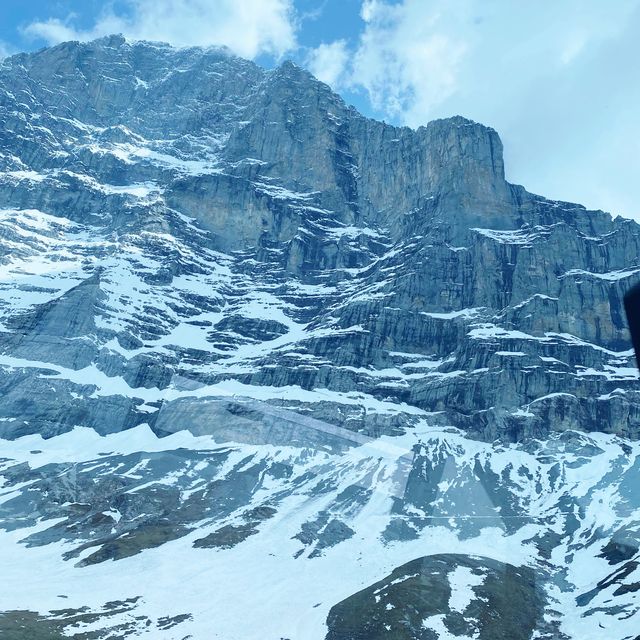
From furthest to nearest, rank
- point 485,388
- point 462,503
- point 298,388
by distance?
point 298,388 → point 485,388 → point 462,503

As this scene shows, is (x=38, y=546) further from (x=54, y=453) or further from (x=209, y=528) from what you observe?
(x=54, y=453)

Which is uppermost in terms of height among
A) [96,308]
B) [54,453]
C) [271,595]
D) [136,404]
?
[96,308]

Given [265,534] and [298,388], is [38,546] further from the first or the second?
[298,388]

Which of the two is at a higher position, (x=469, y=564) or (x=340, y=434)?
(x=340, y=434)

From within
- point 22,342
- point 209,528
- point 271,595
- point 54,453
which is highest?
point 22,342

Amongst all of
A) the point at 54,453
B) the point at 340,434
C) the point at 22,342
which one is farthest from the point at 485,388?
the point at 22,342

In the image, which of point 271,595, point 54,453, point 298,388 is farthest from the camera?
point 298,388

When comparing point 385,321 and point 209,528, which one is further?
point 385,321

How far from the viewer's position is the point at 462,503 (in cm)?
12800

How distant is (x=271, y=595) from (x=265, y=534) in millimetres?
20834

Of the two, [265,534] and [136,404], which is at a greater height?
[136,404]

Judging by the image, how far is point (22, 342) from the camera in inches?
7234

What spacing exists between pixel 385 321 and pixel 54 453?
287 feet

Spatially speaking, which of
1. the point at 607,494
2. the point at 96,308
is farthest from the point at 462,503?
the point at 96,308
